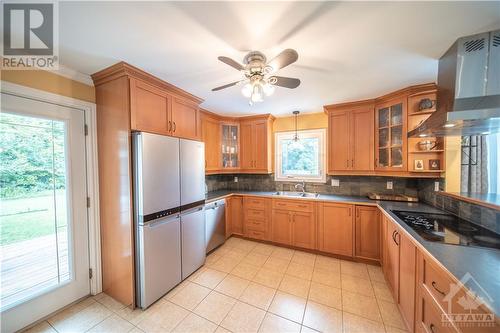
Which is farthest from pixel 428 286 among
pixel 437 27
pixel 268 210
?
pixel 268 210

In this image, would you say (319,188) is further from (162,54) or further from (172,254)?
(162,54)

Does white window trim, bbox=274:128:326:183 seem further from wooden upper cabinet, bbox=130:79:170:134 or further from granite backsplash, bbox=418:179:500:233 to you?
wooden upper cabinet, bbox=130:79:170:134

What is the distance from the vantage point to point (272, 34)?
4.28 feet

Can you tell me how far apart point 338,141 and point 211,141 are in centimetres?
222

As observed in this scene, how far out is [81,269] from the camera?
1895 millimetres

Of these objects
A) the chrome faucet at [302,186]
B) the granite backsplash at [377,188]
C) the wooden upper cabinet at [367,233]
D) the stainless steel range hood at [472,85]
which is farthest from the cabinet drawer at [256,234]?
the stainless steel range hood at [472,85]

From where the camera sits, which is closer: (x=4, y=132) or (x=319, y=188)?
(x=4, y=132)

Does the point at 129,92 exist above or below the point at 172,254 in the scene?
above

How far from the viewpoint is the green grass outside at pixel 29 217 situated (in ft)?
4.90

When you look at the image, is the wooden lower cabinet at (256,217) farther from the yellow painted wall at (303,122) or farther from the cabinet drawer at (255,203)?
the yellow painted wall at (303,122)

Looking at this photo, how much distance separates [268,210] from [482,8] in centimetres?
297

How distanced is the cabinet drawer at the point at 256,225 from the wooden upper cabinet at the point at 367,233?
144 cm

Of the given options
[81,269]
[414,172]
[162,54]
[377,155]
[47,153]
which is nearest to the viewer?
[162,54]

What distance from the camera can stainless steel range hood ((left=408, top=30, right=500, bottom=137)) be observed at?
120cm
